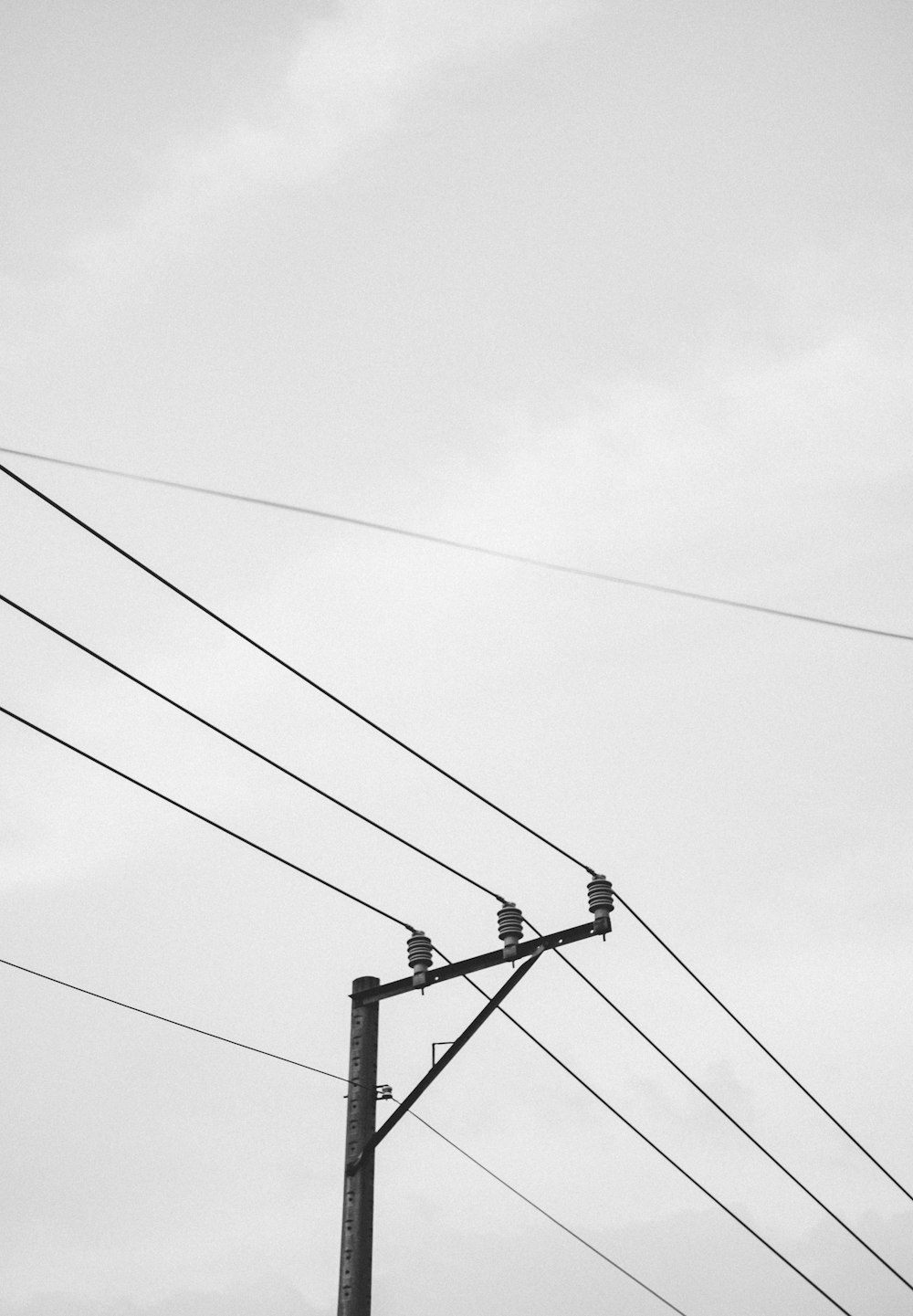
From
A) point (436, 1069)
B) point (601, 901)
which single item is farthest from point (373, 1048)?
point (601, 901)

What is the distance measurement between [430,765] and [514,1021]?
143 inches

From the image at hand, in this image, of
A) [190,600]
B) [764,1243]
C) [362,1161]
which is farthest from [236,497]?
[764,1243]

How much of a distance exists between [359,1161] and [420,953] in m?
1.87

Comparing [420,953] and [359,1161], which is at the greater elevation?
[420,953]

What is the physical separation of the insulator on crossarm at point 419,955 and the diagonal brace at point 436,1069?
65 centimetres

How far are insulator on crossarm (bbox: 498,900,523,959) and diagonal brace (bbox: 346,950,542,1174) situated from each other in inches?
8.4

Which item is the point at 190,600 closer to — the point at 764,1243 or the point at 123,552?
the point at 123,552

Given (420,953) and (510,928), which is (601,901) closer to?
(510,928)

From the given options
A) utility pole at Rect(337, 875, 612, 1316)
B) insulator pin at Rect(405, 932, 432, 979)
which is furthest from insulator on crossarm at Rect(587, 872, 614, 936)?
insulator pin at Rect(405, 932, 432, 979)

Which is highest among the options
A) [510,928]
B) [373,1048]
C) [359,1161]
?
[510,928]

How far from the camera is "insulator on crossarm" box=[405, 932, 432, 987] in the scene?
39.9 ft

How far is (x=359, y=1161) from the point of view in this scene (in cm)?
1157

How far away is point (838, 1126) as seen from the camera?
16812 millimetres

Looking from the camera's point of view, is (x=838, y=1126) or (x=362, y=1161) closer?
(x=362, y=1161)
